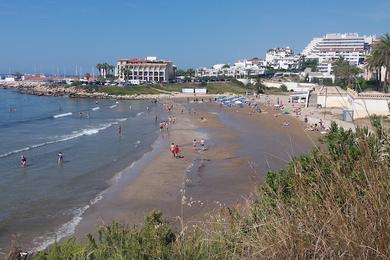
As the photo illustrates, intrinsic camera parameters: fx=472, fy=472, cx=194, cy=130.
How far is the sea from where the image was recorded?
53.0 feet

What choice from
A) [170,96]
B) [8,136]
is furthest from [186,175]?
[170,96]

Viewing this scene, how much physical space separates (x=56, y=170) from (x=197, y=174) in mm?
7908

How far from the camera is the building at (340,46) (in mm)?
155350

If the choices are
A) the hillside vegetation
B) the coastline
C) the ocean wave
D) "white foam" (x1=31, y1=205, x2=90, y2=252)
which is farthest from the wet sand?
the ocean wave

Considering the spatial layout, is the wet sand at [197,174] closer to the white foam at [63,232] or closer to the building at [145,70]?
the white foam at [63,232]

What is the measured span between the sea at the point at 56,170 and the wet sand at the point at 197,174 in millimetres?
980

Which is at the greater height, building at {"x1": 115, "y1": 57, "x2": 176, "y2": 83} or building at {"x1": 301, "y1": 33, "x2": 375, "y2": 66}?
building at {"x1": 301, "y1": 33, "x2": 375, "y2": 66}

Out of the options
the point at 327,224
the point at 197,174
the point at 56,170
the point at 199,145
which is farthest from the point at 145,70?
the point at 327,224

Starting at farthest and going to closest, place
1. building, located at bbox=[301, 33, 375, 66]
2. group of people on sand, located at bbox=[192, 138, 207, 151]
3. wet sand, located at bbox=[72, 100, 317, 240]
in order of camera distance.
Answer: building, located at bbox=[301, 33, 375, 66] → group of people on sand, located at bbox=[192, 138, 207, 151] → wet sand, located at bbox=[72, 100, 317, 240]

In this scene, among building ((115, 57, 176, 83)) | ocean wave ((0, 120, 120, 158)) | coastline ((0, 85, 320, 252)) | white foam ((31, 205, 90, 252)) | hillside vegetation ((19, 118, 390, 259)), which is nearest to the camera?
hillside vegetation ((19, 118, 390, 259))

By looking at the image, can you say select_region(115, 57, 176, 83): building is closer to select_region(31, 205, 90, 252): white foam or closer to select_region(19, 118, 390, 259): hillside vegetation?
select_region(31, 205, 90, 252): white foam

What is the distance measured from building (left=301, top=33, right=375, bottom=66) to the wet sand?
4672 inches

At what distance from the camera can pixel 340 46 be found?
163000 millimetres

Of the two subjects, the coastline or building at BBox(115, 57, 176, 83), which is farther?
building at BBox(115, 57, 176, 83)
